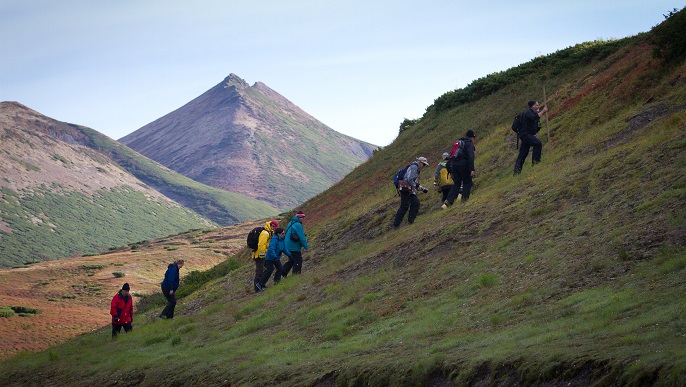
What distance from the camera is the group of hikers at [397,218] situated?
886 inches

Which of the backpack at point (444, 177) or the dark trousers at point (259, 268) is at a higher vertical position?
the backpack at point (444, 177)

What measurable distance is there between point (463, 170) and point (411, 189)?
5.37ft

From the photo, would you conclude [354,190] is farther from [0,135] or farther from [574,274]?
[0,135]

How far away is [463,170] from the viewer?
23188mm

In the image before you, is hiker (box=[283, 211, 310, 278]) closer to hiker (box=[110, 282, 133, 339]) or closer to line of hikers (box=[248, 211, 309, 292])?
line of hikers (box=[248, 211, 309, 292])

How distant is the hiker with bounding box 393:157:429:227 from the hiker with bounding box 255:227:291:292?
363 centimetres

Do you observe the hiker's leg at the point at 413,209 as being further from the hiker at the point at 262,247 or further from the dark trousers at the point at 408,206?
the hiker at the point at 262,247

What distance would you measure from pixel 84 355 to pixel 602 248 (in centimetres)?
1400

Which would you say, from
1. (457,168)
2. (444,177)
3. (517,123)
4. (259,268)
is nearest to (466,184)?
(457,168)

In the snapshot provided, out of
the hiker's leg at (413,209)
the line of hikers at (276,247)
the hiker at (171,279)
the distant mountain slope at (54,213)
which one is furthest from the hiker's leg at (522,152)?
the distant mountain slope at (54,213)

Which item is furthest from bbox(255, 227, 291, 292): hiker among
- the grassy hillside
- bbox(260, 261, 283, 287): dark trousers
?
the grassy hillside

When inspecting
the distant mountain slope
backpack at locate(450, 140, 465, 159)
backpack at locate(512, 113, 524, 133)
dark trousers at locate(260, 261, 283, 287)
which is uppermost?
the distant mountain slope

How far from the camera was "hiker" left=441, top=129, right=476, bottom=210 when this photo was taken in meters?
22.5

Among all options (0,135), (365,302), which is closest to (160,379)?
(365,302)
